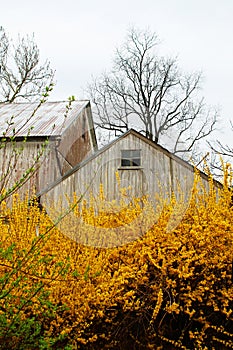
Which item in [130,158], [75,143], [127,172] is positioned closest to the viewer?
[127,172]

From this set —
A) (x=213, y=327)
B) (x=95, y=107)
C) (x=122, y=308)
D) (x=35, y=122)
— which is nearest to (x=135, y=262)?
(x=122, y=308)

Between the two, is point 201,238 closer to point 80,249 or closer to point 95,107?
point 80,249

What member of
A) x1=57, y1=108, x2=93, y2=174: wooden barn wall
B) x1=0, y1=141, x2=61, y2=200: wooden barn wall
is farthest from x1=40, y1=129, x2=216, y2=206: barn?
x1=57, y1=108, x2=93, y2=174: wooden barn wall

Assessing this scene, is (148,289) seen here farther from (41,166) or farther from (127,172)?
(41,166)

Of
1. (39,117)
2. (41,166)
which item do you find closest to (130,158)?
(41,166)

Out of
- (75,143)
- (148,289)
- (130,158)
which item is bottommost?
(148,289)

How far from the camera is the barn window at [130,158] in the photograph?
36.4 ft

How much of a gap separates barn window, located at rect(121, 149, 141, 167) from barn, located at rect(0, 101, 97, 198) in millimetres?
1817

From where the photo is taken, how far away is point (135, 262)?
4160 mm

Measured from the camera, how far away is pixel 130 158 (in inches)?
439

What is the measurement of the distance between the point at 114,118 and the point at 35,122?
816 cm

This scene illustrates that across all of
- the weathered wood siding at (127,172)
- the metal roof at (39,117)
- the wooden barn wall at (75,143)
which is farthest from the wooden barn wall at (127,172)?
the wooden barn wall at (75,143)

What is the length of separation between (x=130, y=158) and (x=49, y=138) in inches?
80.7

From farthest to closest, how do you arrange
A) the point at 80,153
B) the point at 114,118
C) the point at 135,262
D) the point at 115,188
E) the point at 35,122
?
1. the point at 114,118
2. the point at 80,153
3. the point at 35,122
4. the point at 115,188
5. the point at 135,262
